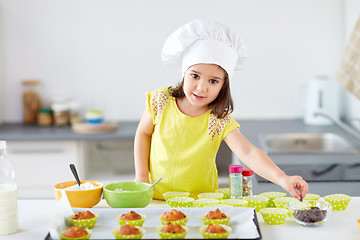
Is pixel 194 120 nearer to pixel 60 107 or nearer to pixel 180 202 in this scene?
pixel 180 202

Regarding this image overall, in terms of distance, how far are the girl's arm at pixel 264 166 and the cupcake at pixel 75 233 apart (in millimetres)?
608

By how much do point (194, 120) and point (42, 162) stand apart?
1.38m

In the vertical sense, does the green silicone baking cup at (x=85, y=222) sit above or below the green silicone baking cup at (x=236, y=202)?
above

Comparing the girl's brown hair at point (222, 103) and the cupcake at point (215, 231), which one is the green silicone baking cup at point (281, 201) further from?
the girl's brown hair at point (222, 103)

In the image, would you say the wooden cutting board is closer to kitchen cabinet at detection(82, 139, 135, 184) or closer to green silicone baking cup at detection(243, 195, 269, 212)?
kitchen cabinet at detection(82, 139, 135, 184)

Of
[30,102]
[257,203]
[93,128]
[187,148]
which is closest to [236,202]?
[257,203]

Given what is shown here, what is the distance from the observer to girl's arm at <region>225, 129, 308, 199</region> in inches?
59.9

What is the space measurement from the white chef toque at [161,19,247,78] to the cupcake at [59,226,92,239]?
0.69 m

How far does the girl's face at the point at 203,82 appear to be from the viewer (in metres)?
1.69

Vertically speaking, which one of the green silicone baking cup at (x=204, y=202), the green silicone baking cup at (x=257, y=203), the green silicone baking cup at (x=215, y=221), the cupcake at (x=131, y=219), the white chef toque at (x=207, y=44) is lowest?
the green silicone baking cup at (x=257, y=203)

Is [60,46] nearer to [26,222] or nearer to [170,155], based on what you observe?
[170,155]

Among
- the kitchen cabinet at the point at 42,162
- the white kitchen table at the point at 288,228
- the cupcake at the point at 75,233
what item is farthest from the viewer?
the kitchen cabinet at the point at 42,162

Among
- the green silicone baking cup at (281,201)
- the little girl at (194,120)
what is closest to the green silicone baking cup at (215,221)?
the green silicone baking cup at (281,201)

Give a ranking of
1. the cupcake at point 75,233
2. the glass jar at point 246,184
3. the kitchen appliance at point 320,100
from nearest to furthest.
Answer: the cupcake at point 75,233 < the glass jar at point 246,184 < the kitchen appliance at point 320,100
